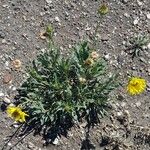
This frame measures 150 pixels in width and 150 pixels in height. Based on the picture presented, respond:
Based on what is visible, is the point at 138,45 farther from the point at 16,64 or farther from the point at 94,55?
the point at 16,64

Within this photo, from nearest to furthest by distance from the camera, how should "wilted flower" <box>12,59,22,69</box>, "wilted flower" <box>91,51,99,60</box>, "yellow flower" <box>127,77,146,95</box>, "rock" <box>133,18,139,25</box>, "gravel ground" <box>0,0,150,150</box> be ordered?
"yellow flower" <box>127,77,146,95</box>, "gravel ground" <box>0,0,150,150</box>, "wilted flower" <box>91,51,99,60</box>, "wilted flower" <box>12,59,22,69</box>, "rock" <box>133,18,139,25</box>

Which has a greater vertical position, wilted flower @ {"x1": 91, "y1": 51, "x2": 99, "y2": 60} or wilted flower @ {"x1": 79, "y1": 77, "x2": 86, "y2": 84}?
wilted flower @ {"x1": 91, "y1": 51, "x2": 99, "y2": 60}

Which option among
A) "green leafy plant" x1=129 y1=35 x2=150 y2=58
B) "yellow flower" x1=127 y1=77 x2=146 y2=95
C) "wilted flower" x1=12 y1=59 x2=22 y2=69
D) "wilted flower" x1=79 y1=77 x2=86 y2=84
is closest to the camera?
"yellow flower" x1=127 y1=77 x2=146 y2=95

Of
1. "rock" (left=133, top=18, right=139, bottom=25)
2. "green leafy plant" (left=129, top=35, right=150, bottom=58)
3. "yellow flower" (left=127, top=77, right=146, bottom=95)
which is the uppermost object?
"rock" (left=133, top=18, right=139, bottom=25)

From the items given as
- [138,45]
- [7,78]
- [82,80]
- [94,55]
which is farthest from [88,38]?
[7,78]

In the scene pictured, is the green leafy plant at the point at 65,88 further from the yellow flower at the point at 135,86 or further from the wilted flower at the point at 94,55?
the yellow flower at the point at 135,86

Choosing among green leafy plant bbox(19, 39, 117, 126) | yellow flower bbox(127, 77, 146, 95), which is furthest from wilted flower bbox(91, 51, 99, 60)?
yellow flower bbox(127, 77, 146, 95)

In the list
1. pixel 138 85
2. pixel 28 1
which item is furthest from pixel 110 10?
pixel 138 85

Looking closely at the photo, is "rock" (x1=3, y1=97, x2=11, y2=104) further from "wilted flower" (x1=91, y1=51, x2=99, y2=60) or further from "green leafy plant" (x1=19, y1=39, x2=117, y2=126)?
"wilted flower" (x1=91, y1=51, x2=99, y2=60)

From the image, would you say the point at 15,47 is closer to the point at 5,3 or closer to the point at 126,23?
the point at 5,3
